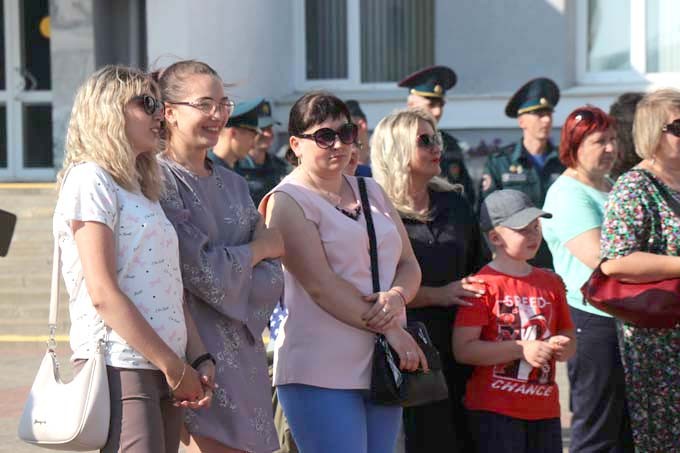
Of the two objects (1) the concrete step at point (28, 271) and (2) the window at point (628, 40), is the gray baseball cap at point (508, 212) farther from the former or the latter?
(2) the window at point (628, 40)

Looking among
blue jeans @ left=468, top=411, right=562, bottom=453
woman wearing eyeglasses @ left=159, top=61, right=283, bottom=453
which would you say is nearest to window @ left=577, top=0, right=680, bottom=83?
blue jeans @ left=468, top=411, right=562, bottom=453

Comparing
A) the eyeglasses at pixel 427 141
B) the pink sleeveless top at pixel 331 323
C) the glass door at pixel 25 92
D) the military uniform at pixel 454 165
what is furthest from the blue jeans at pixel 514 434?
the glass door at pixel 25 92

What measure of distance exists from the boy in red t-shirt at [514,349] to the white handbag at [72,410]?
180 centimetres

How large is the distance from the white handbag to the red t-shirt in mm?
1814

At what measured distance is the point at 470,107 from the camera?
11305mm

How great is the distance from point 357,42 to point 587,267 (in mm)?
7494

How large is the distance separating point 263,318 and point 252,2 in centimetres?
835

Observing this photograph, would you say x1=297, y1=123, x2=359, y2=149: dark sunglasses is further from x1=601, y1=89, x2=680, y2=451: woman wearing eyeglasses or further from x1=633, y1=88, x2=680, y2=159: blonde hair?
x1=633, y1=88, x2=680, y2=159: blonde hair

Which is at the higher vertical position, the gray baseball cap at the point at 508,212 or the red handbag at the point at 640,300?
the gray baseball cap at the point at 508,212

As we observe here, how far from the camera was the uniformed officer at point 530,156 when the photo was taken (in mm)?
7652

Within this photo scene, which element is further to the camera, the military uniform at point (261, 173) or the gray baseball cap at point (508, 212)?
the military uniform at point (261, 173)

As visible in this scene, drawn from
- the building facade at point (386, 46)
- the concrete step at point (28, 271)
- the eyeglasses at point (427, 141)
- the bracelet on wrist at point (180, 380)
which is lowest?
the concrete step at point (28, 271)

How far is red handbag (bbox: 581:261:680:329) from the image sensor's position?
15.4 feet

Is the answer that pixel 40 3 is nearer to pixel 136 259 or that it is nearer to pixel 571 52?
pixel 571 52
